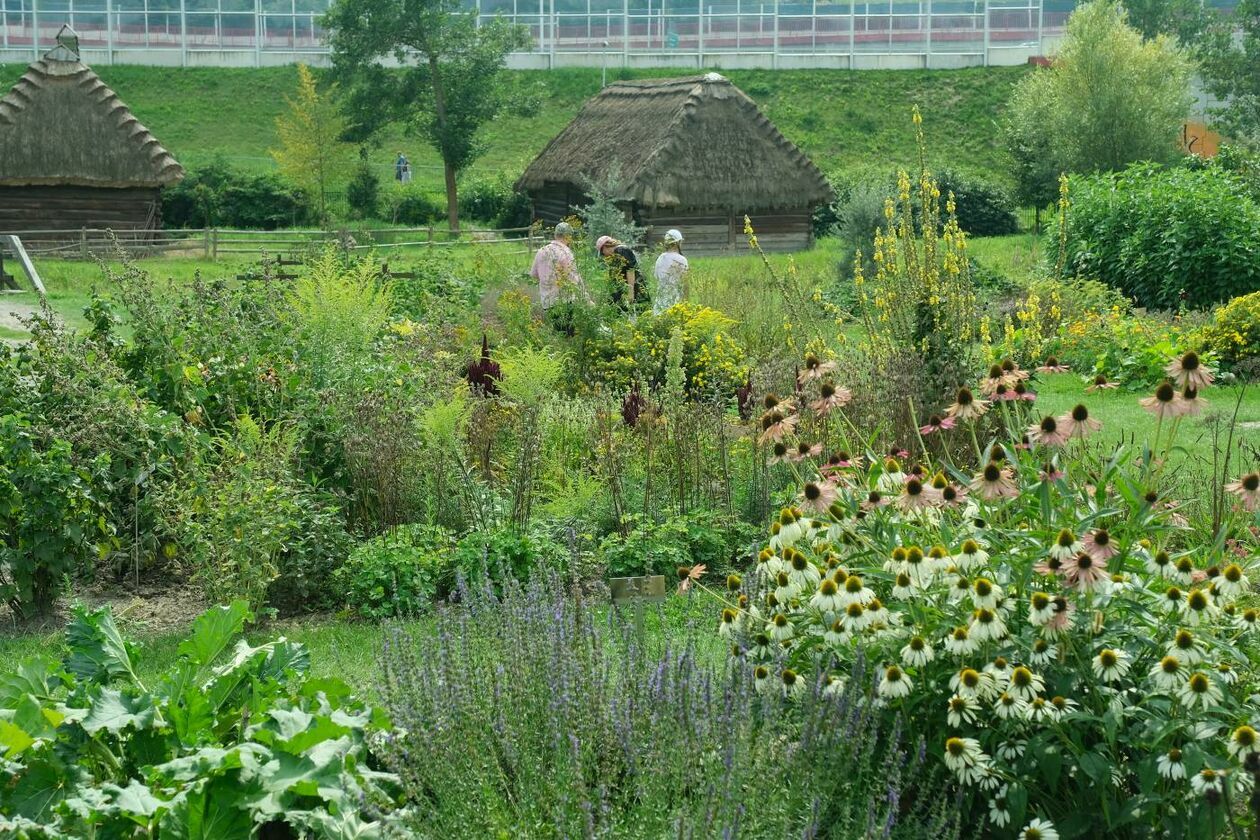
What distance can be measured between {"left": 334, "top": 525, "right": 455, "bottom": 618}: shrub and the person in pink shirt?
16.5 feet

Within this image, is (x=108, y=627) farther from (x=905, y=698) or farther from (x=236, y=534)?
(x=905, y=698)

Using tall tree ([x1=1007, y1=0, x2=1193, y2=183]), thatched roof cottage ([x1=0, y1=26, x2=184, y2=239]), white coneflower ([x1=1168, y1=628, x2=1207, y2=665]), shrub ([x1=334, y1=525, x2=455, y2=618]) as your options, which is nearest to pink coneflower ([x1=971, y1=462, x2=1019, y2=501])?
white coneflower ([x1=1168, y1=628, x2=1207, y2=665])

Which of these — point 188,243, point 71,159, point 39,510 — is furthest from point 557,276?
point 71,159

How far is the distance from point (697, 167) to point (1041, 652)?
28.7 meters

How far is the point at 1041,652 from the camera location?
3650 millimetres

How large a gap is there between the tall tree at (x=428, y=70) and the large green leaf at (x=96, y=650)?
34.1 metres

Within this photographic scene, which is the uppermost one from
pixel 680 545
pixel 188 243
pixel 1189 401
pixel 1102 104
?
pixel 1102 104

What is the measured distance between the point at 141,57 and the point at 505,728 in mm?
50535

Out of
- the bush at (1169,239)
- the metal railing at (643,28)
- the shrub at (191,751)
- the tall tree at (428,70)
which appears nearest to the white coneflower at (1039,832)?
the shrub at (191,751)

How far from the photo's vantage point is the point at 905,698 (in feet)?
12.5

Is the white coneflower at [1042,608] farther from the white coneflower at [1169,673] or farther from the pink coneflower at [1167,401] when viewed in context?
the pink coneflower at [1167,401]

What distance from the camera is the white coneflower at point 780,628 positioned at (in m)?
3.96

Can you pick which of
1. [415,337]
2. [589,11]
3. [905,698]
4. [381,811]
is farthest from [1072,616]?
[589,11]

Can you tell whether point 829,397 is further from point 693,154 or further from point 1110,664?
point 693,154
